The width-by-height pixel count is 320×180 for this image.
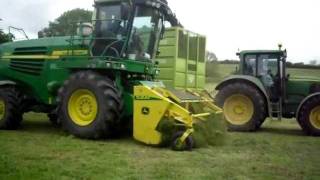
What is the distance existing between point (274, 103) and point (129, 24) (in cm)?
528

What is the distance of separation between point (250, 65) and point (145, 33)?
14.8ft

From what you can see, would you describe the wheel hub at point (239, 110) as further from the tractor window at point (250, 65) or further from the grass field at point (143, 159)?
the grass field at point (143, 159)

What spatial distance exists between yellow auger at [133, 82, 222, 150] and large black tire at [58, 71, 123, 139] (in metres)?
0.50

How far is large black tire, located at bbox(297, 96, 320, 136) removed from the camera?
41.9 ft

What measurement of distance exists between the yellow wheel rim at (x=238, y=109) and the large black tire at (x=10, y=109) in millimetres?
5402

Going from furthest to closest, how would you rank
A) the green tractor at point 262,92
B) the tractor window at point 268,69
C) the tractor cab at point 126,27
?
the tractor window at point 268,69
the green tractor at point 262,92
the tractor cab at point 126,27

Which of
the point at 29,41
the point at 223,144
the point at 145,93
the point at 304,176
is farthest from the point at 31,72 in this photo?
the point at 304,176

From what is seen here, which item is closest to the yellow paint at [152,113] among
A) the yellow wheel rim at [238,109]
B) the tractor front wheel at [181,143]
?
the tractor front wheel at [181,143]

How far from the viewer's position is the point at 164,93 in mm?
9555

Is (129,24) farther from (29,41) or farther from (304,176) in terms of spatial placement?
(304,176)

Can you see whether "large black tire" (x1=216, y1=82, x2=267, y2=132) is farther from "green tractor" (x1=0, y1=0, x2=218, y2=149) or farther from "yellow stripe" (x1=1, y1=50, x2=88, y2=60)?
"yellow stripe" (x1=1, y1=50, x2=88, y2=60)

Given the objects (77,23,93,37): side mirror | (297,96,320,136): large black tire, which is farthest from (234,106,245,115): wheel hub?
(77,23,93,37): side mirror

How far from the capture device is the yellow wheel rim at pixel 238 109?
13.7m

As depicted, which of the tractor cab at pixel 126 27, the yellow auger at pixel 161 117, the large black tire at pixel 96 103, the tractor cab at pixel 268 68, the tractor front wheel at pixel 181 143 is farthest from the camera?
the tractor cab at pixel 268 68
